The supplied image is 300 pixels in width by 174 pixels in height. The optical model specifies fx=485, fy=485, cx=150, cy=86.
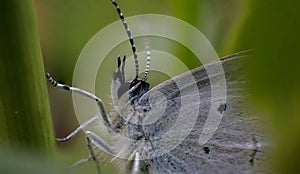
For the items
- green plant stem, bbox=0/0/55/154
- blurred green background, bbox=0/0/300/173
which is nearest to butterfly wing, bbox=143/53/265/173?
blurred green background, bbox=0/0/300/173

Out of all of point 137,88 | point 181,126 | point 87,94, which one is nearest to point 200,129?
point 181,126

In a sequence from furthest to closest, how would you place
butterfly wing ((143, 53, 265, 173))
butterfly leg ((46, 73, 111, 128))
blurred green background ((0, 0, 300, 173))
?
butterfly leg ((46, 73, 111, 128)) → butterfly wing ((143, 53, 265, 173)) → blurred green background ((0, 0, 300, 173))

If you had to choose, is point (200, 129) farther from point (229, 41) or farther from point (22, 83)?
point (22, 83)

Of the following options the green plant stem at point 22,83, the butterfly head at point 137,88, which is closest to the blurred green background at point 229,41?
the green plant stem at point 22,83


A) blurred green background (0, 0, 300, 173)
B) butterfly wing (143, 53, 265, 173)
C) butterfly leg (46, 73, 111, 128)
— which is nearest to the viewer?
blurred green background (0, 0, 300, 173)

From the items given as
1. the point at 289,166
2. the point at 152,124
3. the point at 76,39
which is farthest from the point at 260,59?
the point at 76,39

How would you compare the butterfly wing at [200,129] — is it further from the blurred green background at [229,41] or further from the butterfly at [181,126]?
the blurred green background at [229,41]

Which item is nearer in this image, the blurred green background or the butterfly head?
the blurred green background

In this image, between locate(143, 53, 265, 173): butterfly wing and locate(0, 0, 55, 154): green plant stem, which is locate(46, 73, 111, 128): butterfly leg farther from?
locate(0, 0, 55, 154): green plant stem

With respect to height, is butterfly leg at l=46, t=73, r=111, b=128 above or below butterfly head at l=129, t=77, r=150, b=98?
below
